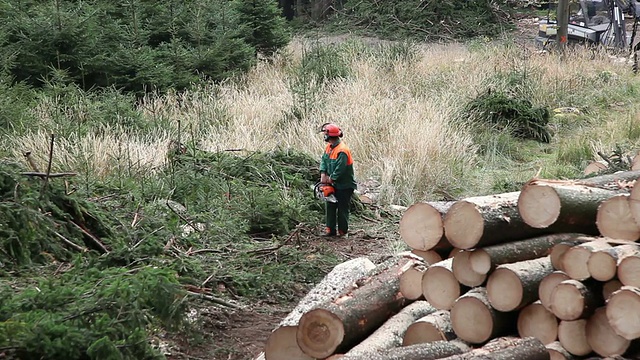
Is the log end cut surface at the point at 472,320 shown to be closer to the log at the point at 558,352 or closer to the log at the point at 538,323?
the log at the point at 538,323

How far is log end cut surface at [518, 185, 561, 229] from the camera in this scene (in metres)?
5.07

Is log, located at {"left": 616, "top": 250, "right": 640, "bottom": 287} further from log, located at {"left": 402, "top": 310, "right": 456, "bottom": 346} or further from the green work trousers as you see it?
the green work trousers

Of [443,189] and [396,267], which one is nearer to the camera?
[396,267]

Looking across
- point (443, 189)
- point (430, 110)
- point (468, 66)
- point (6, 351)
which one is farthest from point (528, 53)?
point (6, 351)

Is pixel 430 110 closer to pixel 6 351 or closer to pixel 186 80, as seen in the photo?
pixel 186 80

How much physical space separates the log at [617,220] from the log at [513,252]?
0.80 feet

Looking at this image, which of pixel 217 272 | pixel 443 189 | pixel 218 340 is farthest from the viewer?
pixel 443 189

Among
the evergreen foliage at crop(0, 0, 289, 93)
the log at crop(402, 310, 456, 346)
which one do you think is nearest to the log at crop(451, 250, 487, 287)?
the log at crop(402, 310, 456, 346)

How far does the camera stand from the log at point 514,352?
446 centimetres

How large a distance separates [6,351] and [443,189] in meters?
7.64

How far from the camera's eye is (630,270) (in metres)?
4.52

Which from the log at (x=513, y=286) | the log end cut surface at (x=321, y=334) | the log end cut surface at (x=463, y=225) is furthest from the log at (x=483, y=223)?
the log end cut surface at (x=321, y=334)

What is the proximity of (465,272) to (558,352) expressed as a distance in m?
0.70

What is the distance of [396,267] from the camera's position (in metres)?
5.73
